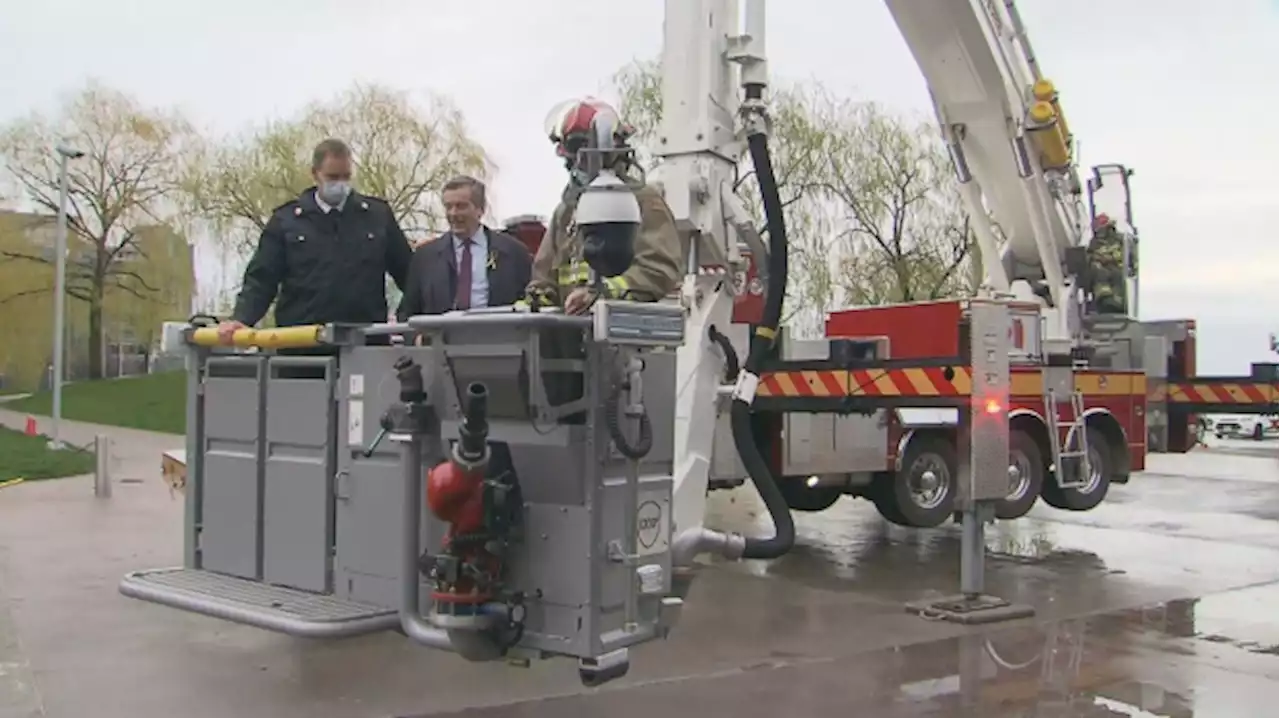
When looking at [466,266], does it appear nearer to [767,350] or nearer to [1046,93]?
[767,350]

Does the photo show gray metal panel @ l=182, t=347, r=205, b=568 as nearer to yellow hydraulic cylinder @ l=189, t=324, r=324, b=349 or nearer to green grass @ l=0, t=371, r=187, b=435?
yellow hydraulic cylinder @ l=189, t=324, r=324, b=349

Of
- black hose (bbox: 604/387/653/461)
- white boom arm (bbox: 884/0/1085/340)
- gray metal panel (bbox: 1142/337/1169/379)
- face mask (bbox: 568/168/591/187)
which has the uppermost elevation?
white boom arm (bbox: 884/0/1085/340)

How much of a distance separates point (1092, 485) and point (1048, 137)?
339 cm

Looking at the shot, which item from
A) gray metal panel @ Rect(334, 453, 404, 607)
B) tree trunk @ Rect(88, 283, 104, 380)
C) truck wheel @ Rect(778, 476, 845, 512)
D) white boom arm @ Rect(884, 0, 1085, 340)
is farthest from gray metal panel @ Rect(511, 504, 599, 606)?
tree trunk @ Rect(88, 283, 104, 380)

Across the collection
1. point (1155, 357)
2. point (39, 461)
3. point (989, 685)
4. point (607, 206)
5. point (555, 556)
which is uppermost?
point (607, 206)

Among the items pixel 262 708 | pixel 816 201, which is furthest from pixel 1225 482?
pixel 262 708

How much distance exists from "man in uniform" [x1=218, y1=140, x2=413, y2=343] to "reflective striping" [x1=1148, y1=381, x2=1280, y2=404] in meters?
9.03

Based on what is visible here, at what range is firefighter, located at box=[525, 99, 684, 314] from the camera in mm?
4707

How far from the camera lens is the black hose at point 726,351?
7.99 metres

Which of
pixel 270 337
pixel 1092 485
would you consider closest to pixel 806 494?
pixel 1092 485

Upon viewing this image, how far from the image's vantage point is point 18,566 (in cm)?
1000

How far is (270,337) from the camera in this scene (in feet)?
15.7

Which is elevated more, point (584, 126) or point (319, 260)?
point (584, 126)

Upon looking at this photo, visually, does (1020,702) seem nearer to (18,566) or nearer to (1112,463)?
(1112,463)
